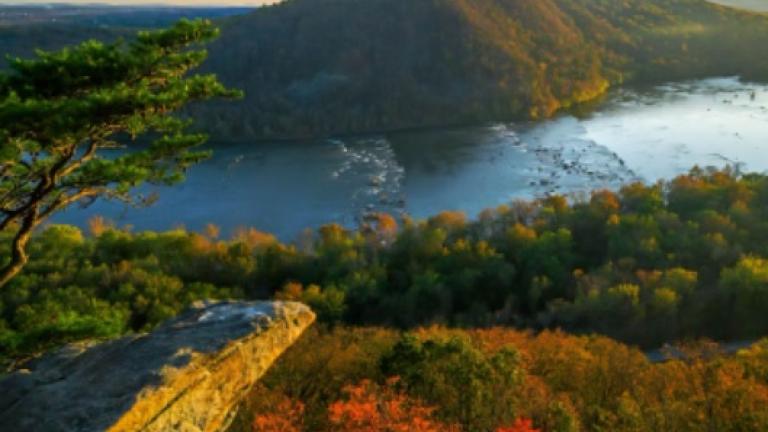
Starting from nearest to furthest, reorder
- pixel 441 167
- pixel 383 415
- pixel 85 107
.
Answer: pixel 85 107 → pixel 383 415 → pixel 441 167

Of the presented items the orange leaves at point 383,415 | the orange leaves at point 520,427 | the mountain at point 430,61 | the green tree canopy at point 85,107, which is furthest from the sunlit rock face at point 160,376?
the mountain at point 430,61

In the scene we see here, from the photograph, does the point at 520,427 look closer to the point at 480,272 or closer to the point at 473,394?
the point at 473,394

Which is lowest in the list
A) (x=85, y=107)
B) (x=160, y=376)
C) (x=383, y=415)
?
(x=383, y=415)

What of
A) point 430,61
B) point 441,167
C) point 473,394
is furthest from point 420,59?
point 473,394

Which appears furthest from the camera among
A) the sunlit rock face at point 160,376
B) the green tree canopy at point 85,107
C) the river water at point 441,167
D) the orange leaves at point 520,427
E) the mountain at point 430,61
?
the mountain at point 430,61

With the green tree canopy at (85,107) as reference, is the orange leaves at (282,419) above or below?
below

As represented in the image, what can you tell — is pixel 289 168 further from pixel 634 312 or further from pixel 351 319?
pixel 634 312

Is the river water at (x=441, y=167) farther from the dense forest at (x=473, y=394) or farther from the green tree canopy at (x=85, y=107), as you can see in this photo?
the green tree canopy at (x=85, y=107)

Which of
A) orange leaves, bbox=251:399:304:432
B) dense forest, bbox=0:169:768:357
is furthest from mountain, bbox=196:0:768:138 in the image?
orange leaves, bbox=251:399:304:432
